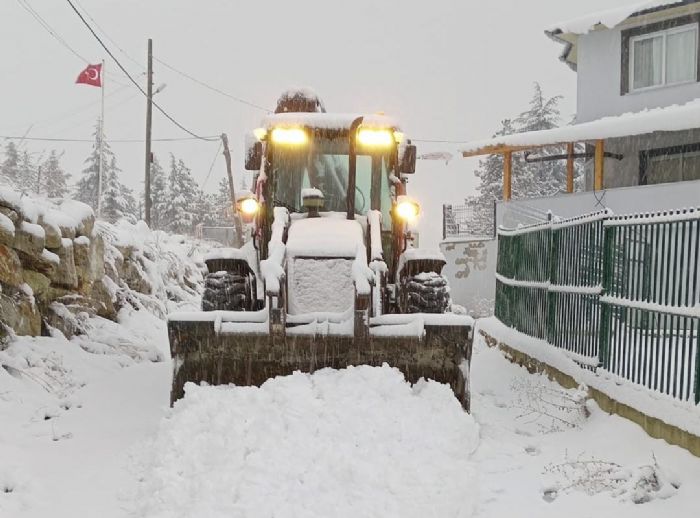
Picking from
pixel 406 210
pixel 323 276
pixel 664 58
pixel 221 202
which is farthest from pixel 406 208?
pixel 221 202

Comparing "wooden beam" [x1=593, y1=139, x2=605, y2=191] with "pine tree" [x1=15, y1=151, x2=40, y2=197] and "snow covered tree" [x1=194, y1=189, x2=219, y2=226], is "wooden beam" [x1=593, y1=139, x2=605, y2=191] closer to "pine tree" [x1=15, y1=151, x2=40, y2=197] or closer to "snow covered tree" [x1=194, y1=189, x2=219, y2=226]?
"pine tree" [x1=15, y1=151, x2=40, y2=197]

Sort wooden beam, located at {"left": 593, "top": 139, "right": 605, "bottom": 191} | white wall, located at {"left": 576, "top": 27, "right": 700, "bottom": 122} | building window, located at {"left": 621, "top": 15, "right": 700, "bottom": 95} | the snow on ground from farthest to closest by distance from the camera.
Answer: white wall, located at {"left": 576, "top": 27, "right": 700, "bottom": 122} < wooden beam, located at {"left": 593, "top": 139, "right": 605, "bottom": 191} < building window, located at {"left": 621, "top": 15, "right": 700, "bottom": 95} < the snow on ground

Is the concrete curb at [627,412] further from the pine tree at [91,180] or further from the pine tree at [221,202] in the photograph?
the pine tree at [221,202]

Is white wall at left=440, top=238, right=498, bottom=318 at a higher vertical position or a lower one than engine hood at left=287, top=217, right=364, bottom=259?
lower

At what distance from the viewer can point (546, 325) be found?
8.85 meters

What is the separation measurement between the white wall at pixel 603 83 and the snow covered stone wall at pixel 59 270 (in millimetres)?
13742

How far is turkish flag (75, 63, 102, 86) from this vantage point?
24859 mm

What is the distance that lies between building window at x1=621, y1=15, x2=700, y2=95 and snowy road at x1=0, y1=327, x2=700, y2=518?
560 inches

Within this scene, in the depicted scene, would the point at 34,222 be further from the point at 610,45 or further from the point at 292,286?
the point at 610,45

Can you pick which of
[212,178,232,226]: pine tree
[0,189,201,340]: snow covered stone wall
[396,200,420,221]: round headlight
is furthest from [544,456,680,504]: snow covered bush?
[212,178,232,226]: pine tree

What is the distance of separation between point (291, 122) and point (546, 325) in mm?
4114

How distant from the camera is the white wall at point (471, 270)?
2036cm

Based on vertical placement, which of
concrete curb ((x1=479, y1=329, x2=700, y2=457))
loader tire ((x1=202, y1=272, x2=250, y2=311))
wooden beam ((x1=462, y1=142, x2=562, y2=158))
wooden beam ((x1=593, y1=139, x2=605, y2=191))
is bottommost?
concrete curb ((x1=479, y1=329, x2=700, y2=457))

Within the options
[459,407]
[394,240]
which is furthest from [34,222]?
[459,407]
